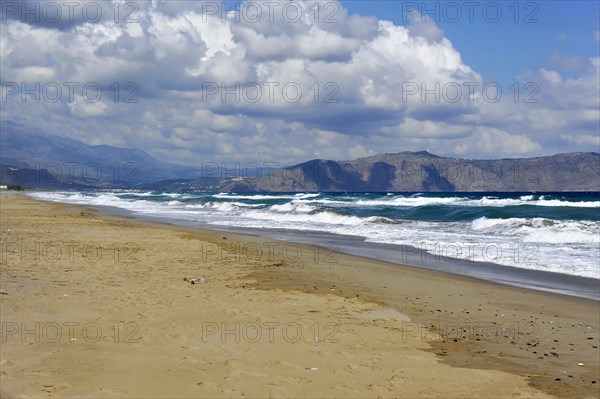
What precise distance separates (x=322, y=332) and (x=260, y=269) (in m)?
6.20

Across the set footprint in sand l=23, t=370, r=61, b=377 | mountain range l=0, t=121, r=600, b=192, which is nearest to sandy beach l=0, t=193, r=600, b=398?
footprint in sand l=23, t=370, r=61, b=377

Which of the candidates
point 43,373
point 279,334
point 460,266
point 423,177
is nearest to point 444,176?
point 423,177

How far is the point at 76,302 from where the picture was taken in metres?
8.98

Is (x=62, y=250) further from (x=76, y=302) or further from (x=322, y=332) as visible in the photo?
(x=322, y=332)

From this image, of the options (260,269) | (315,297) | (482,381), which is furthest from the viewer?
(260,269)

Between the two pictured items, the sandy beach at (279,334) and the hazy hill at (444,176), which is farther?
the hazy hill at (444,176)

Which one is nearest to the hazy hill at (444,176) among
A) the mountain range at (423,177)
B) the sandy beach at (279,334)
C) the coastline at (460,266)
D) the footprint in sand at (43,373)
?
the mountain range at (423,177)

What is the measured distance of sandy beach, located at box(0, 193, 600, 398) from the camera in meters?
5.77

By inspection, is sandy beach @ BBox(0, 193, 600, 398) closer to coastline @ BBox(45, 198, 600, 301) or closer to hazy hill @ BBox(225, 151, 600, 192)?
coastline @ BBox(45, 198, 600, 301)

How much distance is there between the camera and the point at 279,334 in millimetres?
7648

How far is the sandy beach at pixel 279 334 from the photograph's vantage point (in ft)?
18.9

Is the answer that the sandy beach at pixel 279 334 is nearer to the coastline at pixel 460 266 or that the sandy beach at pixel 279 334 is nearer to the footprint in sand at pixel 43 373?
the footprint in sand at pixel 43 373

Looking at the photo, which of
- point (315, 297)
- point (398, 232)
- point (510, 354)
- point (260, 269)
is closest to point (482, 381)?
point (510, 354)

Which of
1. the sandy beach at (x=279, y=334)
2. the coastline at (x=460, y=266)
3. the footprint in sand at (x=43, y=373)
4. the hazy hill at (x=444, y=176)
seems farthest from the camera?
the hazy hill at (x=444, y=176)
